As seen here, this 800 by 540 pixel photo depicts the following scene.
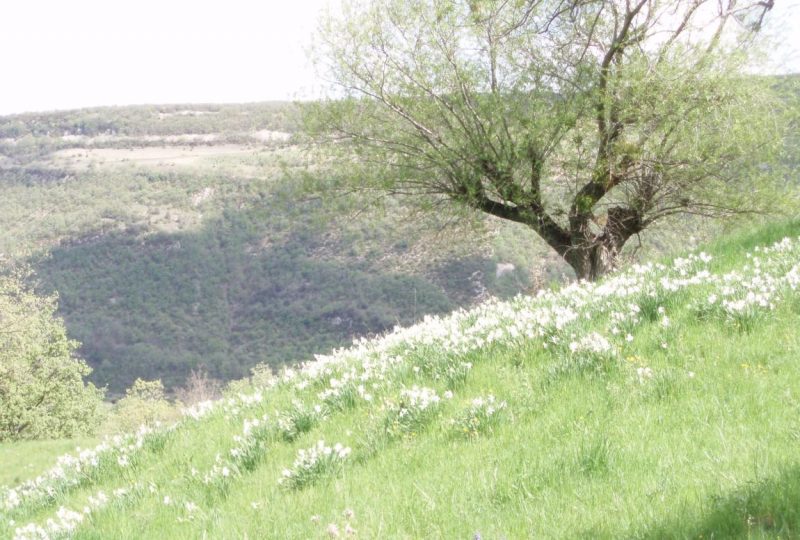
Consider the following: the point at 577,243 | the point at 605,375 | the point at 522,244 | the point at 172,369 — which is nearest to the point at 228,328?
the point at 172,369

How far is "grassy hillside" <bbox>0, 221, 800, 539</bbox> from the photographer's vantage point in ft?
10.6

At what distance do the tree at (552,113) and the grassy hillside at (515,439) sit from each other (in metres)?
8.92

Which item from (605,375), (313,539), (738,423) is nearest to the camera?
(313,539)

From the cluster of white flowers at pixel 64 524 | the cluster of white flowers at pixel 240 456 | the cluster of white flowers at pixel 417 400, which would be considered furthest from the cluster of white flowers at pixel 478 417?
the cluster of white flowers at pixel 64 524

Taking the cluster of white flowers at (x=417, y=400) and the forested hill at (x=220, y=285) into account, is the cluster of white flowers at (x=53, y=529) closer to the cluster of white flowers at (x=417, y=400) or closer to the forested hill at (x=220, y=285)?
the cluster of white flowers at (x=417, y=400)

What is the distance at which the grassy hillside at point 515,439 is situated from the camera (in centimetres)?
322

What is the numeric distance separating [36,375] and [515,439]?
5241 cm

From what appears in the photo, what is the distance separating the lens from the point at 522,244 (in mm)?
92438

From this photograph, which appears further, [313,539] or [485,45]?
[485,45]

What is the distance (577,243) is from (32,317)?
35572 mm

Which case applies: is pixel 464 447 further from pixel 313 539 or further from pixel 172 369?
pixel 172 369

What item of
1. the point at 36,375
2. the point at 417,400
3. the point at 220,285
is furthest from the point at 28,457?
the point at 220,285

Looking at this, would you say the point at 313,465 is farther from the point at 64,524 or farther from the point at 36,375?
the point at 36,375

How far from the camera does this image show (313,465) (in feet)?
14.4
